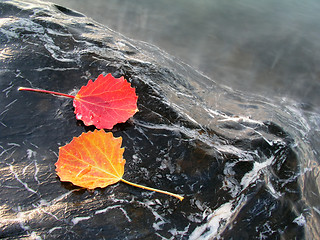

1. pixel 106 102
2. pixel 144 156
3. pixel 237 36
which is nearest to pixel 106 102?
A: pixel 106 102

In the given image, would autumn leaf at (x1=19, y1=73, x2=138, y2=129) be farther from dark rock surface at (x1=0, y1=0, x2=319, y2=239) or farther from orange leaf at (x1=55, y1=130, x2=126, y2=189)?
orange leaf at (x1=55, y1=130, x2=126, y2=189)

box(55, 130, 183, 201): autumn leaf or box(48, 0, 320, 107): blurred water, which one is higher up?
box(48, 0, 320, 107): blurred water

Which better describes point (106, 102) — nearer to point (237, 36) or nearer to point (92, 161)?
point (92, 161)

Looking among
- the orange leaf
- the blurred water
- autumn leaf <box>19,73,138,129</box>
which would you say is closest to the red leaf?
autumn leaf <box>19,73,138,129</box>

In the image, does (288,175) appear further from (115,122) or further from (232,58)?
(232,58)

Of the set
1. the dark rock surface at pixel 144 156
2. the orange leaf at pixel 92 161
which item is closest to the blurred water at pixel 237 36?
the dark rock surface at pixel 144 156

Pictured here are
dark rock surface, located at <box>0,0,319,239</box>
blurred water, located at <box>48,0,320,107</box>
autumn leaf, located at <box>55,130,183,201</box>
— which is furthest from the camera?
blurred water, located at <box>48,0,320,107</box>

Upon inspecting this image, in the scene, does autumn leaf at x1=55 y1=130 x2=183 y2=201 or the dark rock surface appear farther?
autumn leaf at x1=55 y1=130 x2=183 y2=201
